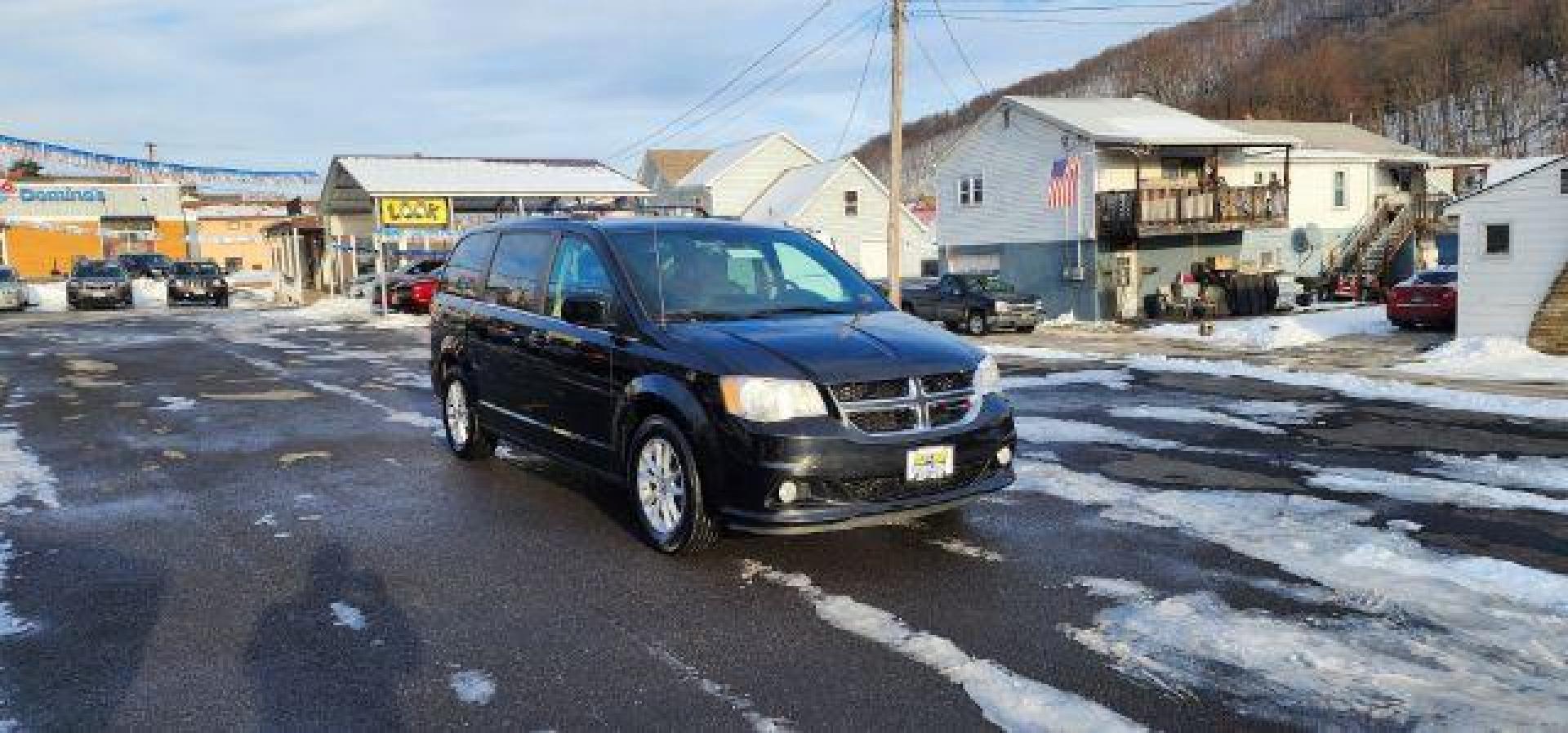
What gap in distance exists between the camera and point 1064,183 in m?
32.8

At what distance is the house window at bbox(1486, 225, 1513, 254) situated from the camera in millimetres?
19547

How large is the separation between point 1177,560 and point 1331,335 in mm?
20160

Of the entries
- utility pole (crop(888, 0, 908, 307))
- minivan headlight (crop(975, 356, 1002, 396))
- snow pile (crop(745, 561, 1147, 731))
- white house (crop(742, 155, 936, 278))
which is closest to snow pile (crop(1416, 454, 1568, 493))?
minivan headlight (crop(975, 356, 1002, 396))

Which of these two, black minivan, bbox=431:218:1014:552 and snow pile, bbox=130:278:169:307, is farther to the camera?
snow pile, bbox=130:278:169:307

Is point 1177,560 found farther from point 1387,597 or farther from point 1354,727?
point 1354,727

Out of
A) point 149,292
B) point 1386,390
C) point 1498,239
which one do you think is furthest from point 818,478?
point 149,292

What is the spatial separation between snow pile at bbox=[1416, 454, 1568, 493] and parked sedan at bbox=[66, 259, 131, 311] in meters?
41.1

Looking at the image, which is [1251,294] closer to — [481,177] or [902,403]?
[481,177]

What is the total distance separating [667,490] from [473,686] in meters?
1.85

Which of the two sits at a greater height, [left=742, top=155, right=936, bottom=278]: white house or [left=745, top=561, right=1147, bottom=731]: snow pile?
[left=742, top=155, right=936, bottom=278]: white house

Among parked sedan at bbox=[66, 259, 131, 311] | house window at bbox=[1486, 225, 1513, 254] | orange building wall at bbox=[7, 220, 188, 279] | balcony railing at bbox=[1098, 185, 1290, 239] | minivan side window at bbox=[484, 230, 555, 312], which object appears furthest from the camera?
orange building wall at bbox=[7, 220, 188, 279]

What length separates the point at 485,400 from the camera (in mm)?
8078

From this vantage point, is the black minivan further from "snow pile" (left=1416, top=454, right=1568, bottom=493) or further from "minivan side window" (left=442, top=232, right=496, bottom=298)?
"snow pile" (left=1416, top=454, right=1568, bottom=493)

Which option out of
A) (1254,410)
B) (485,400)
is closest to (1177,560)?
(485,400)
